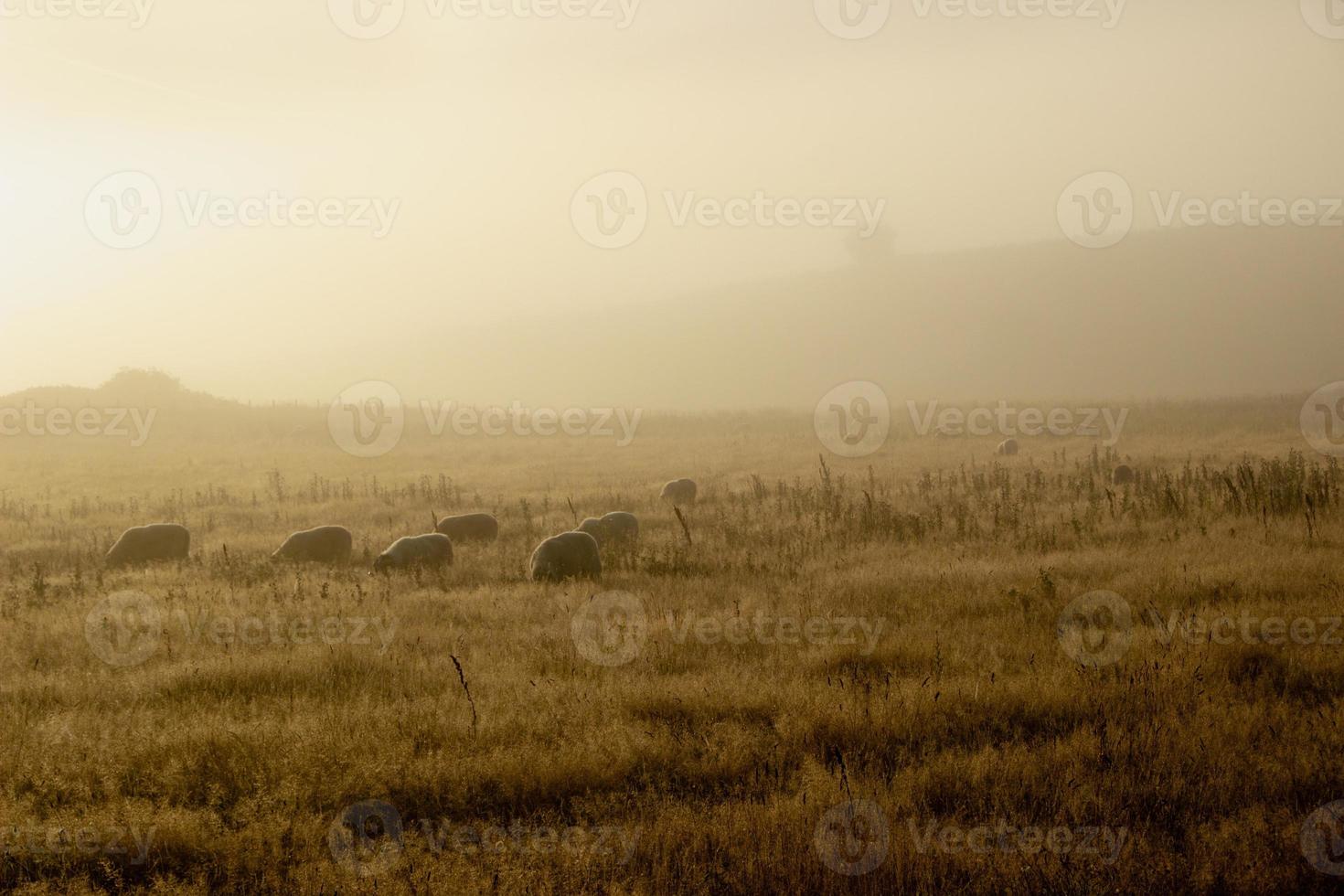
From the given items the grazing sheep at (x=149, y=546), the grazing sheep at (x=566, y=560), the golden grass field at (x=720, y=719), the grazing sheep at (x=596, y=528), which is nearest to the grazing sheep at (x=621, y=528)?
the grazing sheep at (x=596, y=528)

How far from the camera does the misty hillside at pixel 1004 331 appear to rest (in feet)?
279

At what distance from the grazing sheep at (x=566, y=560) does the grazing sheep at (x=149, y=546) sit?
7328mm

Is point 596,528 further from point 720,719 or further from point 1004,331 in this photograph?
point 1004,331

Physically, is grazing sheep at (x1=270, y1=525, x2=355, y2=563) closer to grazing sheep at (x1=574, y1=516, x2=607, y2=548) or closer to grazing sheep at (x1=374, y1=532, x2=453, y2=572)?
grazing sheep at (x1=374, y1=532, x2=453, y2=572)

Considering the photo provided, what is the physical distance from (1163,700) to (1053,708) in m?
0.81

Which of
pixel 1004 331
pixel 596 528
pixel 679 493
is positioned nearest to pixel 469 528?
pixel 596 528

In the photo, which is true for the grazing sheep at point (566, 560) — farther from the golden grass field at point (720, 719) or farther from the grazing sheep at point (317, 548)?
the grazing sheep at point (317, 548)

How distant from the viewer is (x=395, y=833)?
5203mm

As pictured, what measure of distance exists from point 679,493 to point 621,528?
6.08 metres

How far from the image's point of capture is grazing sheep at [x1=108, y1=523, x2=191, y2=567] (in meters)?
15.9

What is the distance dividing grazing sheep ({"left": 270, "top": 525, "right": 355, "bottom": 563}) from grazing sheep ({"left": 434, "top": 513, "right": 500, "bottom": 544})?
1.69 meters

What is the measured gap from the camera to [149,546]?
16062 mm

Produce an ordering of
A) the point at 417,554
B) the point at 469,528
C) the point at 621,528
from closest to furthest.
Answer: the point at 417,554 → the point at 621,528 → the point at 469,528

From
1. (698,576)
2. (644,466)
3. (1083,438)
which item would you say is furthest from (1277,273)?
(698,576)
